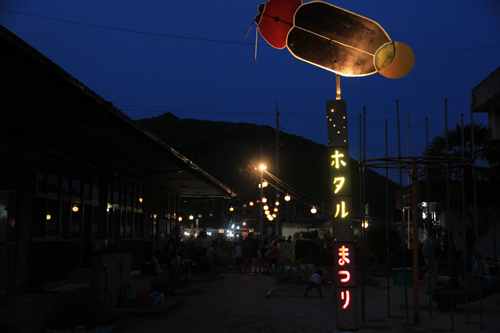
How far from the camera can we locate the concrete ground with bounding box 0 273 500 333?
884cm

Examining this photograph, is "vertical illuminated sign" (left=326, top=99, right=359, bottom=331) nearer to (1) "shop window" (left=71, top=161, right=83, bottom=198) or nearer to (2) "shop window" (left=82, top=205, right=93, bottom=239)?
(1) "shop window" (left=71, top=161, right=83, bottom=198)

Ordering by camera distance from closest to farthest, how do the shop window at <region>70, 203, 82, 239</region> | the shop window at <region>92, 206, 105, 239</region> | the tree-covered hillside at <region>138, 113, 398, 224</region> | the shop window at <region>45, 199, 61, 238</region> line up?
1. the shop window at <region>45, 199, 61, 238</region>
2. the shop window at <region>70, 203, 82, 239</region>
3. the shop window at <region>92, 206, 105, 239</region>
4. the tree-covered hillside at <region>138, 113, 398, 224</region>

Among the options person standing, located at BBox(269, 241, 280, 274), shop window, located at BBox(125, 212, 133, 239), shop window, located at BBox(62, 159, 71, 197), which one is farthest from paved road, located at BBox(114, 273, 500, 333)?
shop window, located at BBox(125, 212, 133, 239)

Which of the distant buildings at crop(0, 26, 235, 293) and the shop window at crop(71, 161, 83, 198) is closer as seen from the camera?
the distant buildings at crop(0, 26, 235, 293)

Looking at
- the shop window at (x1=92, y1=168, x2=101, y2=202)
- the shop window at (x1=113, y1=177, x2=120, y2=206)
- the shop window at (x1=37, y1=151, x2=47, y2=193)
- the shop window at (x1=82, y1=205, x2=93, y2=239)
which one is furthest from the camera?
the shop window at (x1=113, y1=177, x2=120, y2=206)

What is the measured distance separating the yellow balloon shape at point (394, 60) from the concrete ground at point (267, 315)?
14.7ft

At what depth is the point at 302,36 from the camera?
7.04 metres

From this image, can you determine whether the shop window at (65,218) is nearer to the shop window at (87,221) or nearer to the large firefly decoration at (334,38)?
the shop window at (87,221)

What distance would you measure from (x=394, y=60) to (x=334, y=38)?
100cm

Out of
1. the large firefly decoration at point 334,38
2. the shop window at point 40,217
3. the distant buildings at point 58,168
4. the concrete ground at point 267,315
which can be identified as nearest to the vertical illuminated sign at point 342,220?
the large firefly decoration at point 334,38

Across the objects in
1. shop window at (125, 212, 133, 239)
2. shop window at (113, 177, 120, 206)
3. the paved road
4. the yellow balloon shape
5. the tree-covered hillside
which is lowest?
the paved road

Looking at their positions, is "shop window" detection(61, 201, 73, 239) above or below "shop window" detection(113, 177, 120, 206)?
below

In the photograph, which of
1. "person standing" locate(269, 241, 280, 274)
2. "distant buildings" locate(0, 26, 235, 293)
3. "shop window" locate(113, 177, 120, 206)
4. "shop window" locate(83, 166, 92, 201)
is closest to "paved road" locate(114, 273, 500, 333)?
"distant buildings" locate(0, 26, 235, 293)

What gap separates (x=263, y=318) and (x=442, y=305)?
4.26 m
